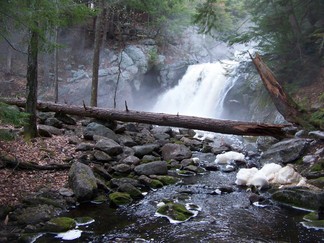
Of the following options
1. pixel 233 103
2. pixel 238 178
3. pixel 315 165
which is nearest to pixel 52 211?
pixel 238 178

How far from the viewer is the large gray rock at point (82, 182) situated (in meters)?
7.17

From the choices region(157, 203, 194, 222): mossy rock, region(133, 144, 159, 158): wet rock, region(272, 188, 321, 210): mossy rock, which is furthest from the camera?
region(133, 144, 159, 158): wet rock

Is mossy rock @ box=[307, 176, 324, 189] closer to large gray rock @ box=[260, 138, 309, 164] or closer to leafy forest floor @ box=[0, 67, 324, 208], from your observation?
large gray rock @ box=[260, 138, 309, 164]

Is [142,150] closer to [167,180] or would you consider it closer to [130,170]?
[130,170]

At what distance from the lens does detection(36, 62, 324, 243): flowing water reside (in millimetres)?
5699

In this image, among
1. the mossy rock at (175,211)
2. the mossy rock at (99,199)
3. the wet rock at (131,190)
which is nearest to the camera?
the mossy rock at (175,211)

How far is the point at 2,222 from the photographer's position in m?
5.84

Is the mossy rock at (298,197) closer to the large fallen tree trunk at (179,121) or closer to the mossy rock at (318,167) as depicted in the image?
the large fallen tree trunk at (179,121)

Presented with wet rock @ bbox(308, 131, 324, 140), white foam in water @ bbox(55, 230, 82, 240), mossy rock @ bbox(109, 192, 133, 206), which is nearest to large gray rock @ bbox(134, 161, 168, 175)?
mossy rock @ bbox(109, 192, 133, 206)

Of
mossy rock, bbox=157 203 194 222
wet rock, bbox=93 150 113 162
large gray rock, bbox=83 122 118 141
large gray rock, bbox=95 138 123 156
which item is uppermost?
large gray rock, bbox=83 122 118 141

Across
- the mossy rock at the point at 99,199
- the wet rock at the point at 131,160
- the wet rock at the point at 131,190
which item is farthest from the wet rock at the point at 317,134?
the mossy rock at the point at 99,199

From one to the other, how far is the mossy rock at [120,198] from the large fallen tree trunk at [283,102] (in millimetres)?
5102

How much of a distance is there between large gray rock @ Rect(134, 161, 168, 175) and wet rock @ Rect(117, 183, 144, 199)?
128 centimetres

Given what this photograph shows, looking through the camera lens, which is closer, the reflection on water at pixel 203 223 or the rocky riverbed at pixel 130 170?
the reflection on water at pixel 203 223
